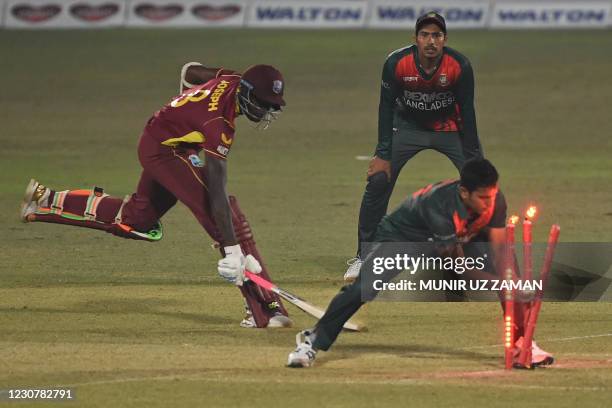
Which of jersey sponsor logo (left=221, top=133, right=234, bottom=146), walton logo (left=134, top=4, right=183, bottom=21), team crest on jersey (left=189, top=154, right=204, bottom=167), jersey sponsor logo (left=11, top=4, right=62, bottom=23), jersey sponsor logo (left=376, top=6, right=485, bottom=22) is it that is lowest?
team crest on jersey (left=189, top=154, right=204, bottom=167)

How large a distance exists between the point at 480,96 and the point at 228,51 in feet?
24.1

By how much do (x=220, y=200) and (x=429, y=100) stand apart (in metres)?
2.77

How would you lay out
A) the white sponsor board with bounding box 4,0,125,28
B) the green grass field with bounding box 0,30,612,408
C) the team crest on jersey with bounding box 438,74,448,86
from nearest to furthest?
1. the green grass field with bounding box 0,30,612,408
2. the team crest on jersey with bounding box 438,74,448,86
3. the white sponsor board with bounding box 4,0,125,28

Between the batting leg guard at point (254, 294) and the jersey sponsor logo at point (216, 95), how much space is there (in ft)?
2.46

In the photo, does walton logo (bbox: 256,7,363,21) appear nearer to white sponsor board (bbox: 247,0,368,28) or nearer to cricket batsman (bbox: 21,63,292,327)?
white sponsor board (bbox: 247,0,368,28)

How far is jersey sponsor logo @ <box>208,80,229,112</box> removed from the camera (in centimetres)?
1105

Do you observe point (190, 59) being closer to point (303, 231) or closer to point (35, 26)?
point (35, 26)

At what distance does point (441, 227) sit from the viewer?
922cm

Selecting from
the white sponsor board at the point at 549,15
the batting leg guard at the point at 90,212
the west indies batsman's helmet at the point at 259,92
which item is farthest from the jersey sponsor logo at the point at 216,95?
the white sponsor board at the point at 549,15

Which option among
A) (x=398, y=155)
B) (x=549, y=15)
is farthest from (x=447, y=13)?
(x=398, y=155)

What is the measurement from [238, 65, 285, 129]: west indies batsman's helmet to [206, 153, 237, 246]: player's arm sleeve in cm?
49

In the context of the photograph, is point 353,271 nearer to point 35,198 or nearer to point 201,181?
point 201,181

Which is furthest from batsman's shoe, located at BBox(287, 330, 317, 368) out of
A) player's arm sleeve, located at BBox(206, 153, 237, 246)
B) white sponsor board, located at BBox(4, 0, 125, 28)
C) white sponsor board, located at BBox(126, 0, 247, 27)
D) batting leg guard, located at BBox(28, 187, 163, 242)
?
white sponsor board, located at BBox(126, 0, 247, 27)

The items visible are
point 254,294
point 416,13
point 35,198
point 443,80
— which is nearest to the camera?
point 254,294
